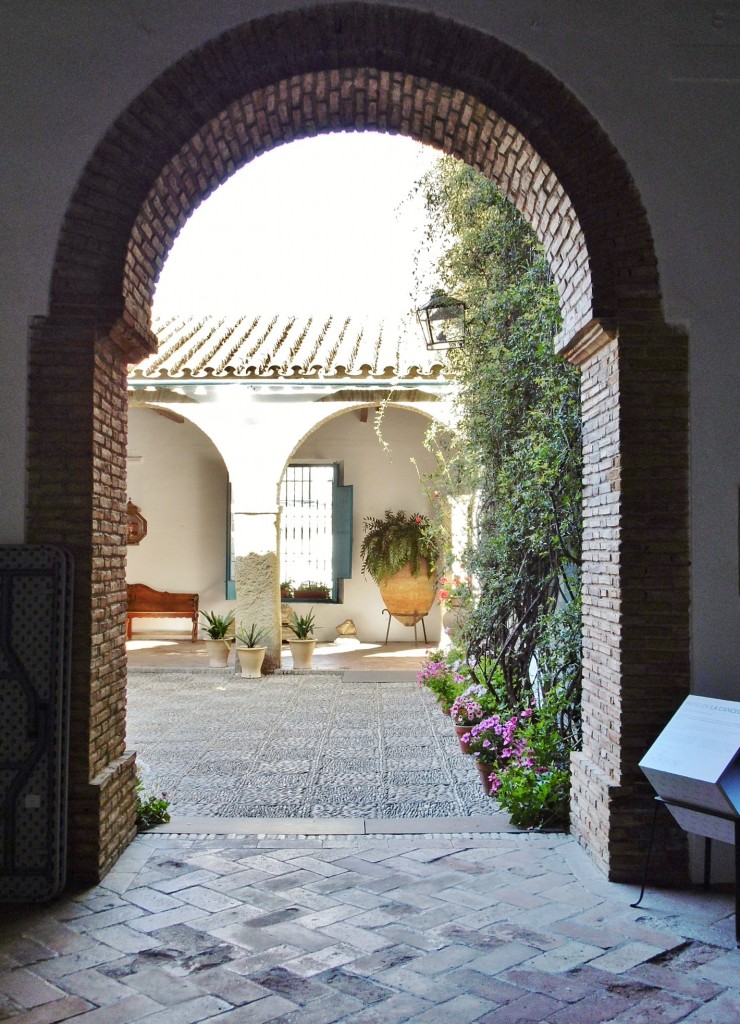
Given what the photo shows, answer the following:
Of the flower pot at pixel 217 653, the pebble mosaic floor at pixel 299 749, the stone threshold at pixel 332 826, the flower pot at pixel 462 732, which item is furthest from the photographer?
the flower pot at pixel 217 653

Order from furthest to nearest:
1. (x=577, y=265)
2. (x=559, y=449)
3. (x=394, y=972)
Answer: (x=559, y=449) → (x=577, y=265) → (x=394, y=972)

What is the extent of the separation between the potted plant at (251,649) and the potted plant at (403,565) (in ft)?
8.82

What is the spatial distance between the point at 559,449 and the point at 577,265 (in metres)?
1.25

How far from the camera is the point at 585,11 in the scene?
164 inches

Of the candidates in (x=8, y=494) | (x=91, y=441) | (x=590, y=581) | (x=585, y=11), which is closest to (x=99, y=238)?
(x=91, y=441)

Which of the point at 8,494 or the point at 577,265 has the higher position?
the point at 577,265

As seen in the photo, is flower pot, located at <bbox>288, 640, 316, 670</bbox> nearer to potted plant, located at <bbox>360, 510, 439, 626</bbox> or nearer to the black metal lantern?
potted plant, located at <bbox>360, 510, 439, 626</bbox>

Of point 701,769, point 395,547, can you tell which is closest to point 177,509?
point 395,547

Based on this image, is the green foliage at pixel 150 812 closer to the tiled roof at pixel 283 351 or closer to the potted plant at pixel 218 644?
the tiled roof at pixel 283 351

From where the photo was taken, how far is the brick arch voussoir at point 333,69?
13.5 ft

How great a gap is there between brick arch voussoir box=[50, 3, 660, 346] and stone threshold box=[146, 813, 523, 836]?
8.73 ft

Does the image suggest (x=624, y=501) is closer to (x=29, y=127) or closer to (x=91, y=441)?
(x=91, y=441)

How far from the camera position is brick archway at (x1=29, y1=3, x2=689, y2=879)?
4.02 metres

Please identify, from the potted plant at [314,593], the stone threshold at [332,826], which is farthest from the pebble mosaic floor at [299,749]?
the potted plant at [314,593]
